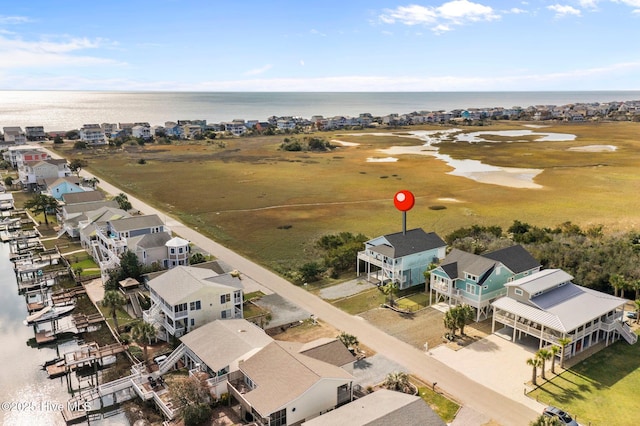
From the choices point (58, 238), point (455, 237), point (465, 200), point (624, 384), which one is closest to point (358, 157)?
point (465, 200)

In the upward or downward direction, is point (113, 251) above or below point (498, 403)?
above

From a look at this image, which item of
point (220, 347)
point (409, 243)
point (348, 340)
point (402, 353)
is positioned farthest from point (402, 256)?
point (220, 347)

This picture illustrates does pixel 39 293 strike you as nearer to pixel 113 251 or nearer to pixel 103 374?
pixel 113 251

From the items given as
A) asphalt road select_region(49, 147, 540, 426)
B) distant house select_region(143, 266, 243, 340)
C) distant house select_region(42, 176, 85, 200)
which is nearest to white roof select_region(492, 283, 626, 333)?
asphalt road select_region(49, 147, 540, 426)

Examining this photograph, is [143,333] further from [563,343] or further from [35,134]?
[35,134]

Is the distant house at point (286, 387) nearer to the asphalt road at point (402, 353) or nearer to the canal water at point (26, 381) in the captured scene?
the asphalt road at point (402, 353)

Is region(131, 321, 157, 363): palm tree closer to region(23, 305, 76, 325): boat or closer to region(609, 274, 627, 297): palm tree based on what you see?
region(23, 305, 76, 325): boat
